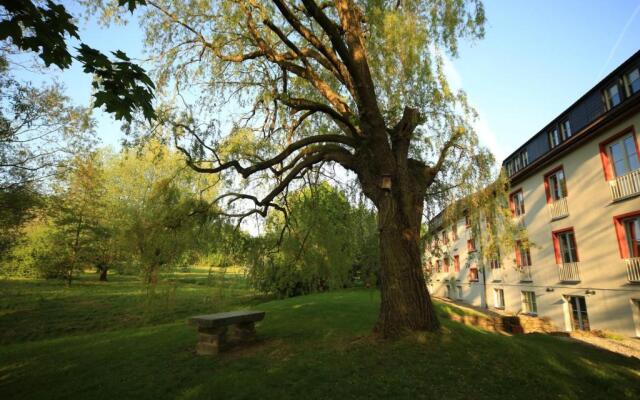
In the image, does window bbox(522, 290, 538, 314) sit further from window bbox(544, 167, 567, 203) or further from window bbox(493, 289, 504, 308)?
window bbox(544, 167, 567, 203)

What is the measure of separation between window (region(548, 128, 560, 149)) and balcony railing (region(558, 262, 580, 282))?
5.87 m

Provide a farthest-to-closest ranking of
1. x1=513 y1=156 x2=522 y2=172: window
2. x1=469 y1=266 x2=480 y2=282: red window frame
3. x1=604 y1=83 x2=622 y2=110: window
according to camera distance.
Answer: x1=469 y1=266 x2=480 y2=282: red window frame, x1=513 y1=156 x2=522 y2=172: window, x1=604 y1=83 x2=622 y2=110: window

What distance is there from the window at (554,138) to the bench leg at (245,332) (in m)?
16.9

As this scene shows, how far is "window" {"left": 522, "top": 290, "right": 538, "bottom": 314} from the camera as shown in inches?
748

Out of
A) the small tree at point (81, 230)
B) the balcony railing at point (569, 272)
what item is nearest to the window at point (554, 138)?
the balcony railing at point (569, 272)

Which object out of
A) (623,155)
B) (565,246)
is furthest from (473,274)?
(623,155)

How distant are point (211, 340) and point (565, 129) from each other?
58.7 ft

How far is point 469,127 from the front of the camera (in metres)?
8.77

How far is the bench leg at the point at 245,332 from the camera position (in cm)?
812

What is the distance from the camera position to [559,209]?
1633cm

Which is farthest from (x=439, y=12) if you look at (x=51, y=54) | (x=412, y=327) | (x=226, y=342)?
(x=226, y=342)

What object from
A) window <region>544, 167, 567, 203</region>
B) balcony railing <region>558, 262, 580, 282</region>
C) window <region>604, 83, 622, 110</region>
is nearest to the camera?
window <region>604, 83, 622, 110</region>

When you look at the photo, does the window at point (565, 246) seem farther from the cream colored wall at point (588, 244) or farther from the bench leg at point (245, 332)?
the bench leg at point (245, 332)

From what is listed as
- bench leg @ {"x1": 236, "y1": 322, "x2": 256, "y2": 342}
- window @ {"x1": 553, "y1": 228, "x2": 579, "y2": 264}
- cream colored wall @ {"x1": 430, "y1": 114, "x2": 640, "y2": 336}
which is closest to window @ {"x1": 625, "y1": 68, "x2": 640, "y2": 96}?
cream colored wall @ {"x1": 430, "y1": 114, "x2": 640, "y2": 336}
